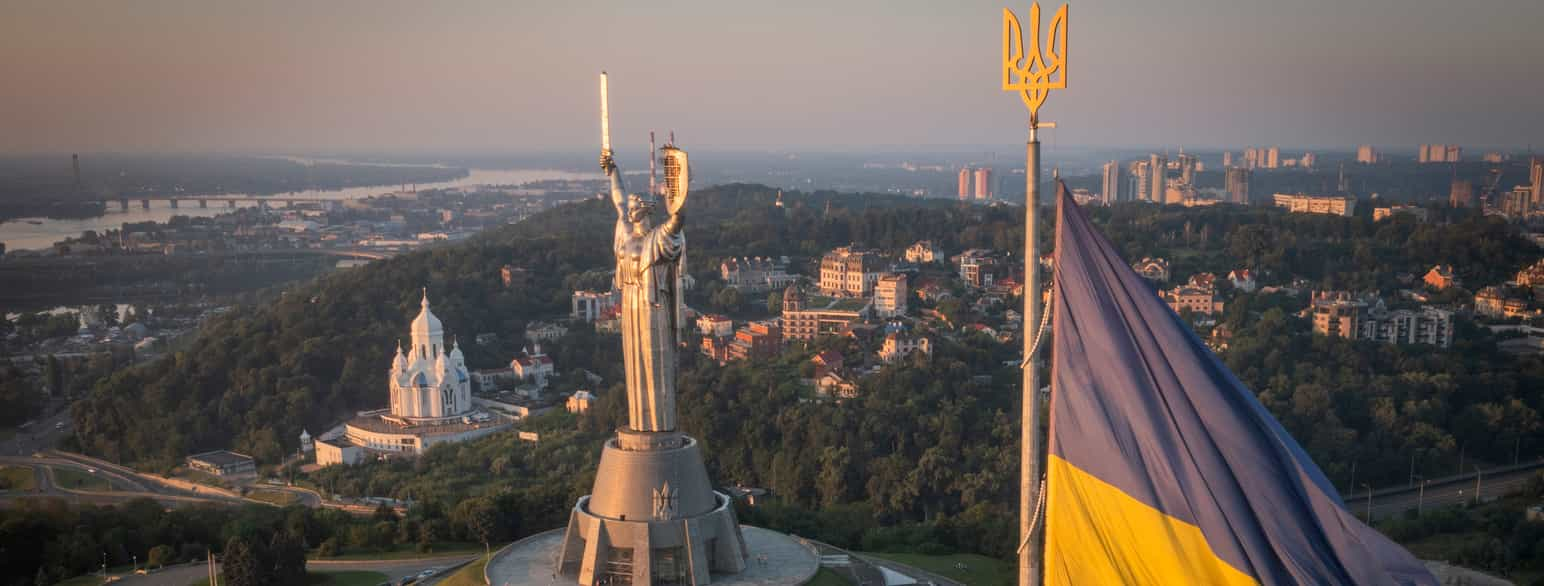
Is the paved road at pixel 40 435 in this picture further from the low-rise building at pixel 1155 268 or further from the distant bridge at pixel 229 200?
the low-rise building at pixel 1155 268

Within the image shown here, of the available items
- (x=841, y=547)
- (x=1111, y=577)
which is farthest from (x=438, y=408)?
(x=1111, y=577)

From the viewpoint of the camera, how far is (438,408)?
37.1 meters

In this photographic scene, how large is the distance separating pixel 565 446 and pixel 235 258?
39250mm

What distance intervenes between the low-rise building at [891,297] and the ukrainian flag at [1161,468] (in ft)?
137

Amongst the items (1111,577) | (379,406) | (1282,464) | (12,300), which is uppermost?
(1282,464)

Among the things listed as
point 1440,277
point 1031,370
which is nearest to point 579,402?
point 1031,370

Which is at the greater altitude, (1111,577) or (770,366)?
(1111,577)

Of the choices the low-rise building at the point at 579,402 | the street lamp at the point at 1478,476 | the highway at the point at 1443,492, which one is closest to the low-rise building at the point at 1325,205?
the street lamp at the point at 1478,476

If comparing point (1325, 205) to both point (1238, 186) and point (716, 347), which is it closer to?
point (1238, 186)

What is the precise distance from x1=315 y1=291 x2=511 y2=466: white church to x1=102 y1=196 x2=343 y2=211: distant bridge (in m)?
25.1

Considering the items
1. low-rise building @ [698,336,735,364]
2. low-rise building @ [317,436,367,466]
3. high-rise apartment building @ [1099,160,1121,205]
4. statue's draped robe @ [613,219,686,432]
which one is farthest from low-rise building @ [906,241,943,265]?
high-rise apartment building @ [1099,160,1121,205]

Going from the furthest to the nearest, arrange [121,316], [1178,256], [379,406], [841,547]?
[1178,256], [121,316], [379,406], [841,547]

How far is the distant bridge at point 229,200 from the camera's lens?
60.0 meters

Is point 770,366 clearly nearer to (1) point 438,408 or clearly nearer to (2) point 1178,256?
(1) point 438,408
